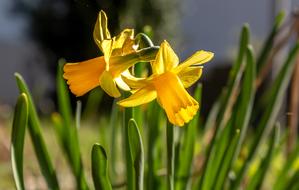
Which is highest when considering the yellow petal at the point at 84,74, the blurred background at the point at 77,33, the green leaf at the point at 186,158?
the yellow petal at the point at 84,74

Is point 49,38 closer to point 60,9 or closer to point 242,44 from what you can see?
point 60,9

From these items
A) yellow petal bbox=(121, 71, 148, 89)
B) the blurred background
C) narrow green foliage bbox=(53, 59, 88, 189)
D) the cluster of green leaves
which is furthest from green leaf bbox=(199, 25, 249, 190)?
the blurred background

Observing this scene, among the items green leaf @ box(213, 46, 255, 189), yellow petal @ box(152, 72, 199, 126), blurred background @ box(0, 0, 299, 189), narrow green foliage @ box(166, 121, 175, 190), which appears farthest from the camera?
blurred background @ box(0, 0, 299, 189)

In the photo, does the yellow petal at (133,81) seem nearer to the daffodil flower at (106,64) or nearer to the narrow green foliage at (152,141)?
the daffodil flower at (106,64)

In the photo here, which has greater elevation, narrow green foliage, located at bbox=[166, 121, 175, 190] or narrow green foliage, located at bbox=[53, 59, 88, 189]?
narrow green foliage, located at bbox=[166, 121, 175, 190]

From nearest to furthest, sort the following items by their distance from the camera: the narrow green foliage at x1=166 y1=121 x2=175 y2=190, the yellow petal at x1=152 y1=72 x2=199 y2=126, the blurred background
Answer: the yellow petal at x1=152 y1=72 x2=199 y2=126, the narrow green foliage at x1=166 y1=121 x2=175 y2=190, the blurred background

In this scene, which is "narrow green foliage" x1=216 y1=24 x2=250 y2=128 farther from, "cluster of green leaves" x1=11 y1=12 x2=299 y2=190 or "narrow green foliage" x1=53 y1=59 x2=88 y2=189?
"narrow green foliage" x1=53 y1=59 x2=88 y2=189

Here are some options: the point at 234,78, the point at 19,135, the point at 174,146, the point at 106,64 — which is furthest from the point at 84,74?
the point at 234,78

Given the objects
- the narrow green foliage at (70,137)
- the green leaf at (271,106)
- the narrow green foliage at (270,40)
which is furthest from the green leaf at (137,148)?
the narrow green foliage at (270,40)

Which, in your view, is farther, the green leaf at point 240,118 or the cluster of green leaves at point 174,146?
the green leaf at point 240,118

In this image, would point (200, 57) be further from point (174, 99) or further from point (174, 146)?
point (174, 146)
